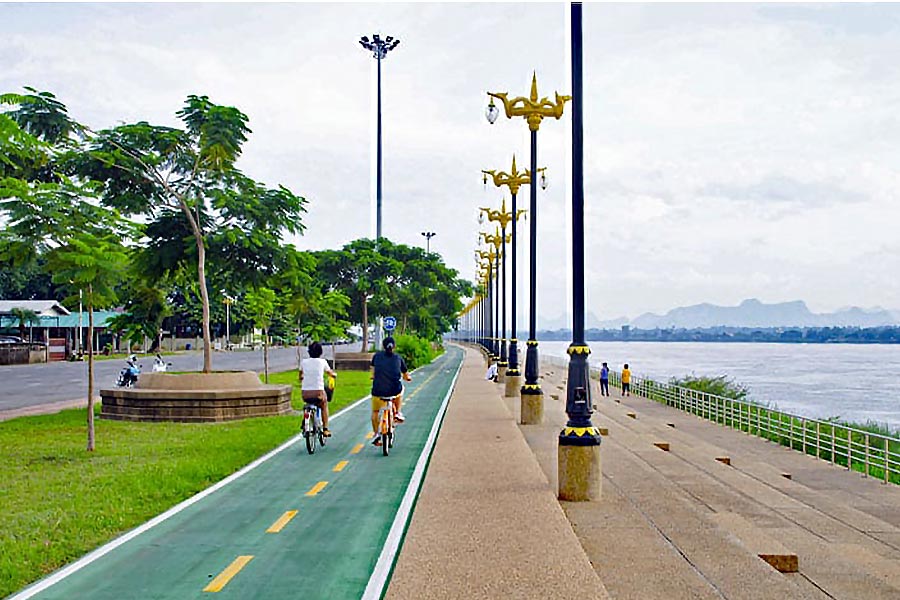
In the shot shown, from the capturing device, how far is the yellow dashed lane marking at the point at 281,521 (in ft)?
31.4

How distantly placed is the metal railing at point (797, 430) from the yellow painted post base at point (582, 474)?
352 inches

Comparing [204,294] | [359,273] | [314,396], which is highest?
[359,273]

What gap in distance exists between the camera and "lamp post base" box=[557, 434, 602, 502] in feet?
35.5

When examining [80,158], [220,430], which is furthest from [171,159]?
[220,430]

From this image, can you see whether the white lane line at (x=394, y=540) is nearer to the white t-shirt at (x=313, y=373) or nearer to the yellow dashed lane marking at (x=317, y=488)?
the yellow dashed lane marking at (x=317, y=488)

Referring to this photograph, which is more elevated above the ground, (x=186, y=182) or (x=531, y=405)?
(x=186, y=182)

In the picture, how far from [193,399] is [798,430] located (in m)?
17.9

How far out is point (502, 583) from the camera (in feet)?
22.6

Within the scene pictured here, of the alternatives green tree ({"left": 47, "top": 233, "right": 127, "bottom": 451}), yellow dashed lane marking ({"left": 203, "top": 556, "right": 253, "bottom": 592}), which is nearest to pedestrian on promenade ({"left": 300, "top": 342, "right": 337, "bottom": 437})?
green tree ({"left": 47, "top": 233, "right": 127, "bottom": 451})

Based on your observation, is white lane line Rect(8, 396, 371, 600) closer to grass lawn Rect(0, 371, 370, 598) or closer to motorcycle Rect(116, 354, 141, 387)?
grass lawn Rect(0, 371, 370, 598)

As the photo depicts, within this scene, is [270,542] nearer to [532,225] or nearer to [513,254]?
[532,225]

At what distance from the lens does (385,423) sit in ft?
50.4

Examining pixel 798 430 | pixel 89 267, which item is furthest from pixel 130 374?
pixel 798 430

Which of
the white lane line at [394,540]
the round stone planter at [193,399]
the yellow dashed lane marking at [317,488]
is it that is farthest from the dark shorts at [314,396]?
the round stone planter at [193,399]
